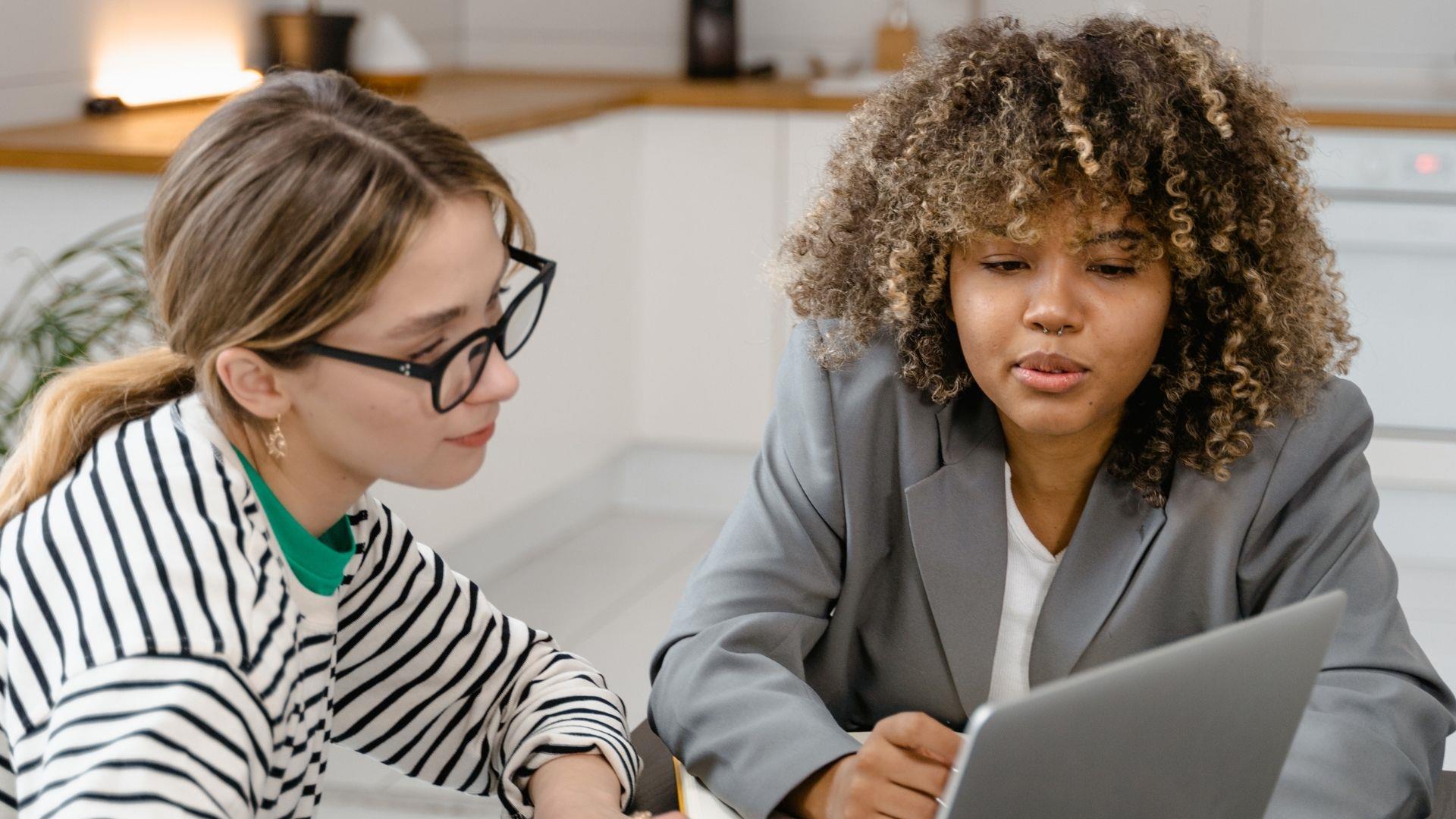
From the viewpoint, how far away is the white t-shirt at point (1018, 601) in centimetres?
134

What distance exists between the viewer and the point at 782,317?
3898 mm

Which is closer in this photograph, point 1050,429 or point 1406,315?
point 1050,429

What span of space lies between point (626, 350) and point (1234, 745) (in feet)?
10.5

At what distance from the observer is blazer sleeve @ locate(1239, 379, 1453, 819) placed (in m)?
1.10

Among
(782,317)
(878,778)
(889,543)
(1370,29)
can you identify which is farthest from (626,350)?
(878,778)

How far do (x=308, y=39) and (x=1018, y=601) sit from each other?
8.75 feet

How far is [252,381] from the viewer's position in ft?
3.27

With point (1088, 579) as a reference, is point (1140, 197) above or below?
above

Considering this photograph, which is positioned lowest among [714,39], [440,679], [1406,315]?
[1406,315]

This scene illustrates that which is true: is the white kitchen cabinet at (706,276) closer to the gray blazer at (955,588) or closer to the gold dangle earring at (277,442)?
the gray blazer at (955,588)

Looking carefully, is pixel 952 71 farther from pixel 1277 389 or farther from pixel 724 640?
pixel 724 640

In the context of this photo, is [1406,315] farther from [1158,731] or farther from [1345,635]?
[1158,731]

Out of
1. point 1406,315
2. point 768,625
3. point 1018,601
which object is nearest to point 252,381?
point 768,625

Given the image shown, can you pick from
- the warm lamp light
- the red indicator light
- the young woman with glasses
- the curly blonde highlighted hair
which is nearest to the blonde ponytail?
the young woman with glasses
